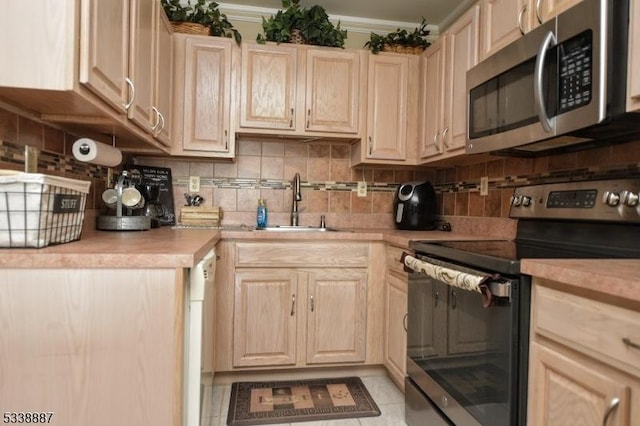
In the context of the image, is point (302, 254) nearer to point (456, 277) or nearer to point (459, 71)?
point (456, 277)

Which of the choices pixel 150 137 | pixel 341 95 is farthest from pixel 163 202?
pixel 341 95

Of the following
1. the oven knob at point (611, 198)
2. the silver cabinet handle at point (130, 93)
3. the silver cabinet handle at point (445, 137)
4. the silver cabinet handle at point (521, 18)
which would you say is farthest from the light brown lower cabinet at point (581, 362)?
the silver cabinet handle at point (130, 93)

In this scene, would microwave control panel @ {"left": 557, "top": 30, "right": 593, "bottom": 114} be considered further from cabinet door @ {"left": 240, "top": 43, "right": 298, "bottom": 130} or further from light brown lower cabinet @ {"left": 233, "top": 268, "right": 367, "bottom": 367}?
cabinet door @ {"left": 240, "top": 43, "right": 298, "bottom": 130}

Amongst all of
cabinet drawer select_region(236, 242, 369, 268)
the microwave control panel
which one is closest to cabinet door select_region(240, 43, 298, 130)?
cabinet drawer select_region(236, 242, 369, 268)

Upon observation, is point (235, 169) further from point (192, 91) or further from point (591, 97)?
point (591, 97)

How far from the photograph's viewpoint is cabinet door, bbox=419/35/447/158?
2162 mm

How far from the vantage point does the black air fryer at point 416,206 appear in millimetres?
2422

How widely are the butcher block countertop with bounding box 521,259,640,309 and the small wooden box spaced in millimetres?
1782

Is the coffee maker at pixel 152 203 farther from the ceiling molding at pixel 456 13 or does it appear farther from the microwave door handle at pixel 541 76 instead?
the ceiling molding at pixel 456 13

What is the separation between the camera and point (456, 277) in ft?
4.29

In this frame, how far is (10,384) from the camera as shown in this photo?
0.92m

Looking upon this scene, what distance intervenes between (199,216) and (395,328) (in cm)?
133

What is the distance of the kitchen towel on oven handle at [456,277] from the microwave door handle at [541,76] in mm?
573

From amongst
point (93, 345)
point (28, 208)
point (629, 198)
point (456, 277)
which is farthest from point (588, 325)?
point (28, 208)
